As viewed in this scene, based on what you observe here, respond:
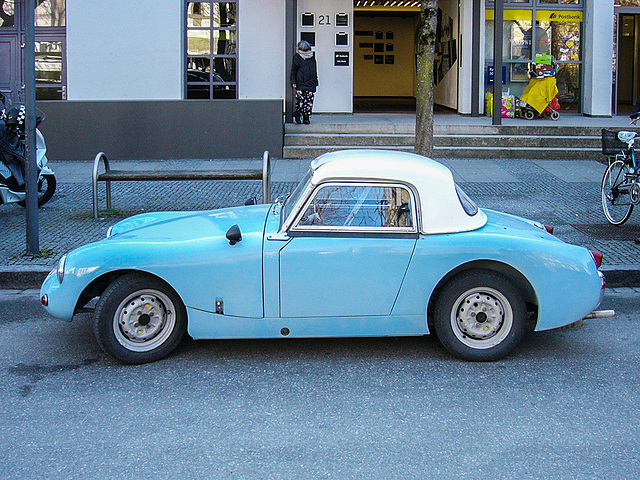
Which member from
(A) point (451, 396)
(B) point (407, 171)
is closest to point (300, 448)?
(A) point (451, 396)

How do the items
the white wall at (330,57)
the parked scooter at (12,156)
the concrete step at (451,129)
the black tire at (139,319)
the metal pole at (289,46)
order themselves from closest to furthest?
the black tire at (139,319) < the parked scooter at (12,156) < the concrete step at (451,129) < the metal pole at (289,46) < the white wall at (330,57)

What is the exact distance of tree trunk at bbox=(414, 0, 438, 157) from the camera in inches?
398

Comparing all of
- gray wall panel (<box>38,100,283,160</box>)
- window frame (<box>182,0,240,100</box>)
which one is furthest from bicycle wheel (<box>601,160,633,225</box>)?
window frame (<box>182,0,240,100</box>)

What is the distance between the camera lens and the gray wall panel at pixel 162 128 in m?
15.0

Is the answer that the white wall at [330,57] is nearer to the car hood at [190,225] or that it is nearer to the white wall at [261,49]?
the white wall at [261,49]

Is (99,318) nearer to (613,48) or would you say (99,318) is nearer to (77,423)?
(77,423)

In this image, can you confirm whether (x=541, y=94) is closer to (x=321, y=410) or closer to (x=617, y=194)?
(x=617, y=194)

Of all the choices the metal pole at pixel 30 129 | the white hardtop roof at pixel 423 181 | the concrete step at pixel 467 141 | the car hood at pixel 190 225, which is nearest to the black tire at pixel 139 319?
the car hood at pixel 190 225

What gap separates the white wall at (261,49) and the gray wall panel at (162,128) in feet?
9.84

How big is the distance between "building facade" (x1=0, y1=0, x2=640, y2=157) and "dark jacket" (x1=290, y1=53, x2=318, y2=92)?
88 cm

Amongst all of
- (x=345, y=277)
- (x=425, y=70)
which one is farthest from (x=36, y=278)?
(x=425, y=70)

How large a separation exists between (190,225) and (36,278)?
264cm

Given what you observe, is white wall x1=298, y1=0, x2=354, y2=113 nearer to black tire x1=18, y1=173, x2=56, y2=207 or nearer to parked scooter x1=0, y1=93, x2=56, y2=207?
black tire x1=18, y1=173, x2=56, y2=207

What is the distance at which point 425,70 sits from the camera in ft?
33.9
